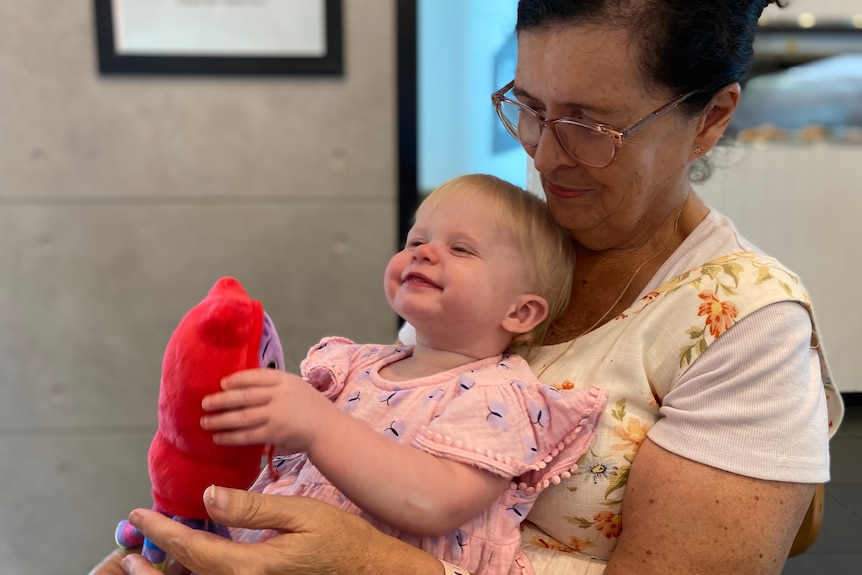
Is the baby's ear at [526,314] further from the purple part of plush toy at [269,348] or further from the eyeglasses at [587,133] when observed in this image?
the purple part of plush toy at [269,348]

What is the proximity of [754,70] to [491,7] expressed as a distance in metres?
0.79

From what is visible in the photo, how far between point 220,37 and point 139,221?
24.6 inches

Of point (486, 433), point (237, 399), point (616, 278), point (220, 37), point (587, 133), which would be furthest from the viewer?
point (220, 37)

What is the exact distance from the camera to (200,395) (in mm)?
790

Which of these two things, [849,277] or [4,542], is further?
[4,542]

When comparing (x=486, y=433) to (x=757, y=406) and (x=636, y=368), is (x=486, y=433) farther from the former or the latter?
(x=757, y=406)

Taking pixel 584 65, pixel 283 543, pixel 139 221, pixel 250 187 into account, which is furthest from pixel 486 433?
pixel 139 221

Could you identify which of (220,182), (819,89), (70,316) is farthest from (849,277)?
(70,316)

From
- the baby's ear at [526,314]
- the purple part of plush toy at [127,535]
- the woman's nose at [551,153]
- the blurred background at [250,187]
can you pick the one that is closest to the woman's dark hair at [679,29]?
the woman's nose at [551,153]

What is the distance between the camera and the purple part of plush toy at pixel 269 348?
88cm

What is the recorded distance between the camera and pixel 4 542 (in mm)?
2244

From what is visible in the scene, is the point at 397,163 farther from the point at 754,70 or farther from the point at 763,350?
the point at 763,350

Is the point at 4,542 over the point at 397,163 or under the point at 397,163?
under

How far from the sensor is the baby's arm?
79cm
